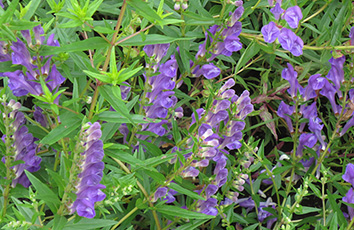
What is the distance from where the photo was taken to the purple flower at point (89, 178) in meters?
1.12

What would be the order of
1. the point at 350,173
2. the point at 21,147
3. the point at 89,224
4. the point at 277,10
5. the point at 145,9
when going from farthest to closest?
1. the point at 350,173
2. the point at 277,10
3. the point at 21,147
4. the point at 89,224
5. the point at 145,9

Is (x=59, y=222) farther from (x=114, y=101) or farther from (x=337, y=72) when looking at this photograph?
(x=337, y=72)

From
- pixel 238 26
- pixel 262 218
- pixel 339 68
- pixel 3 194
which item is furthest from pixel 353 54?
pixel 3 194

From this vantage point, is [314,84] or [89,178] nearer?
[89,178]

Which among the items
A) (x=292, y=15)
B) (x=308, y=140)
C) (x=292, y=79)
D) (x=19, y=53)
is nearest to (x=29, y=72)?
(x=19, y=53)

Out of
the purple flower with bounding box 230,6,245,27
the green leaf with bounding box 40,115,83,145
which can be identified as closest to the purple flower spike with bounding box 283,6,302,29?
the purple flower with bounding box 230,6,245,27

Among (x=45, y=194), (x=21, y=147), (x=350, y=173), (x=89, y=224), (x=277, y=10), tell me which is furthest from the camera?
(x=350, y=173)

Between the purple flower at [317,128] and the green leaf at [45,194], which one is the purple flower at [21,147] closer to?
the green leaf at [45,194]

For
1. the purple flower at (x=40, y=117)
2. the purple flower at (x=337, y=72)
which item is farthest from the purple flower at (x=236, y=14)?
the purple flower at (x=40, y=117)

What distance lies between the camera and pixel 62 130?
1.27 metres

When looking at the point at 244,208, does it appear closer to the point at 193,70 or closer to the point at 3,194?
the point at 193,70

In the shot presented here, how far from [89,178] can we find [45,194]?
0.47ft

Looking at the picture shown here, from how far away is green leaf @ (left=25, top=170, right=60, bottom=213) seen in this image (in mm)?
1206

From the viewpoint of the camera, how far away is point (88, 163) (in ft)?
3.75
